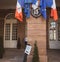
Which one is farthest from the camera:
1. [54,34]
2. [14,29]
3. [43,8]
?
[14,29]

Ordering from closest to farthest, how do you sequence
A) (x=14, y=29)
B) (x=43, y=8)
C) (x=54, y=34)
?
1. (x=43, y=8)
2. (x=54, y=34)
3. (x=14, y=29)

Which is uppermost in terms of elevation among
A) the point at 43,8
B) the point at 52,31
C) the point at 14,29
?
the point at 43,8

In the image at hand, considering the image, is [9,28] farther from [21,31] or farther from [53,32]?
[53,32]

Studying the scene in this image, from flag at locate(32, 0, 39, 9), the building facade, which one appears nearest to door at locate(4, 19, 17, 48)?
the building facade

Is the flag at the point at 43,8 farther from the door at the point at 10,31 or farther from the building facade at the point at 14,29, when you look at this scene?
the door at the point at 10,31

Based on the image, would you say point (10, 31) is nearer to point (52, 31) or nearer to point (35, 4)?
point (52, 31)

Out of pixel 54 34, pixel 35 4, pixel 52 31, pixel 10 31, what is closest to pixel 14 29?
pixel 10 31

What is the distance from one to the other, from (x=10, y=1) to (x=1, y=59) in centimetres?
686

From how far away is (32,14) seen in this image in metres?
16.1

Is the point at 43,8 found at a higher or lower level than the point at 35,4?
lower

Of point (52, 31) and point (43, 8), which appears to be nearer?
point (43, 8)

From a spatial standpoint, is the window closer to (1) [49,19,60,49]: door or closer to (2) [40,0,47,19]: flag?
(1) [49,19,60,49]: door

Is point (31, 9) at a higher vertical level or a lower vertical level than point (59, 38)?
higher


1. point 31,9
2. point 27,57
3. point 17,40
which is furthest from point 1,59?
point 17,40
